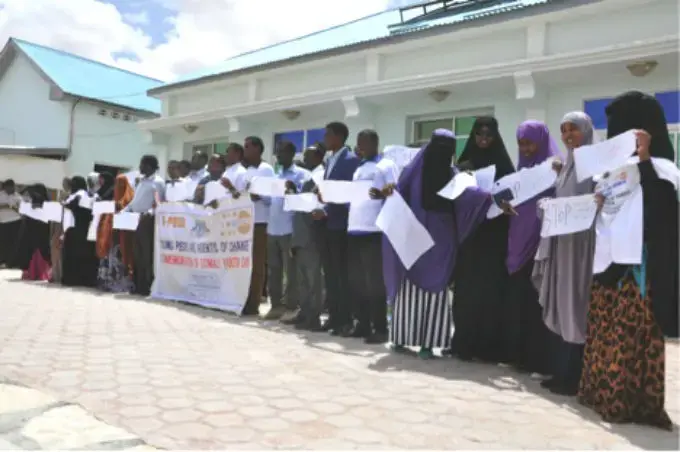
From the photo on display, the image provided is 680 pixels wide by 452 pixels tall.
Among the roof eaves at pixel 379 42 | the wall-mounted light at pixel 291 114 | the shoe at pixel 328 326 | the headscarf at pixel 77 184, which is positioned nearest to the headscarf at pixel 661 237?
the shoe at pixel 328 326

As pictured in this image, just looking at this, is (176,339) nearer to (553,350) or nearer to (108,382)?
(108,382)

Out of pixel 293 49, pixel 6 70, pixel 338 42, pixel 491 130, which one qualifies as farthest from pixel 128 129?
pixel 491 130

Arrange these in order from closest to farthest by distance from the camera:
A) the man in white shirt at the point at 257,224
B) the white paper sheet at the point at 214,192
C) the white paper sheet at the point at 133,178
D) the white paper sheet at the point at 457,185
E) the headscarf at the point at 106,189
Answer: the white paper sheet at the point at 457,185 < the man in white shirt at the point at 257,224 < the white paper sheet at the point at 214,192 < the white paper sheet at the point at 133,178 < the headscarf at the point at 106,189

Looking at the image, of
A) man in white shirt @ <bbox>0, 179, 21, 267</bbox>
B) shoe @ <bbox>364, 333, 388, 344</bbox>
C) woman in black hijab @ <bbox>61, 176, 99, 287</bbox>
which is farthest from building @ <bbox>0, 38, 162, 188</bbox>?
shoe @ <bbox>364, 333, 388, 344</bbox>

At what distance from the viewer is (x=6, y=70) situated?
78.7ft

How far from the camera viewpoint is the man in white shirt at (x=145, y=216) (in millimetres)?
8328

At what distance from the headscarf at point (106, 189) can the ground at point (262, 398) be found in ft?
12.9

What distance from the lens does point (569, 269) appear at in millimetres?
3707

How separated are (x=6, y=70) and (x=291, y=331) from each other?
2334cm

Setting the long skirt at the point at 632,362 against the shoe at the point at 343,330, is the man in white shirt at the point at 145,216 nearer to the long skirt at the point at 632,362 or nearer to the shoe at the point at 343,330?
the shoe at the point at 343,330

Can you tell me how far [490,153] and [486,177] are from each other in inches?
9.4

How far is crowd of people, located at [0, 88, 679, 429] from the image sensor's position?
3.18m

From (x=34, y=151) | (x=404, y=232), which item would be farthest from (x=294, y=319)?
(x=34, y=151)

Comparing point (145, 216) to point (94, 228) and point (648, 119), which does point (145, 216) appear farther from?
point (648, 119)
